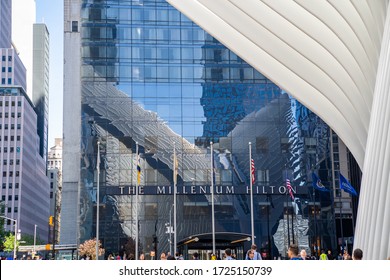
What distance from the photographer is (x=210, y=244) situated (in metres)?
59.3

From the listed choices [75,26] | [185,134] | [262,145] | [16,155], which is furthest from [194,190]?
[16,155]

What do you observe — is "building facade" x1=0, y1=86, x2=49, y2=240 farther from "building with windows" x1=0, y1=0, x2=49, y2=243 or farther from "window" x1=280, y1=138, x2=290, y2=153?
"window" x1=280, y1=138, x2=290, y2=153

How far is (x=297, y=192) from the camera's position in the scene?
201ft

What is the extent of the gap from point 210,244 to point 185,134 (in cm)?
1017

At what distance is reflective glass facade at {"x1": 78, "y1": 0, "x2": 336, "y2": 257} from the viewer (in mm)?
60219

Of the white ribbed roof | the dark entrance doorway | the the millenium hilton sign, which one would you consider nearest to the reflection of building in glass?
the the millenium hilton sign

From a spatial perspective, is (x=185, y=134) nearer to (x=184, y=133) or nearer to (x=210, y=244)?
(x=184, y=133)

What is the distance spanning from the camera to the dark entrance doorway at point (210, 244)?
57.2 m

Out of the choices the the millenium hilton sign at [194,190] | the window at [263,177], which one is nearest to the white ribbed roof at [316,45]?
the the millenium hilton sign at [194,190]

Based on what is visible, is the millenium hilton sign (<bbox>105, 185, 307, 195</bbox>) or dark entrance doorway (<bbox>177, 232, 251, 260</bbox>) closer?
dark entrance doorway (<bbox>177, 232, 251, 260</bbox>)

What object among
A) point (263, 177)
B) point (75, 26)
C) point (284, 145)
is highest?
point (75, 26)

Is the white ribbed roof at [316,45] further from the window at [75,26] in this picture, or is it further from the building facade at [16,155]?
the building facade at [16,155]

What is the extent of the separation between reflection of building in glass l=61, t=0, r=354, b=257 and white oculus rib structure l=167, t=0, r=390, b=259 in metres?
35.3
